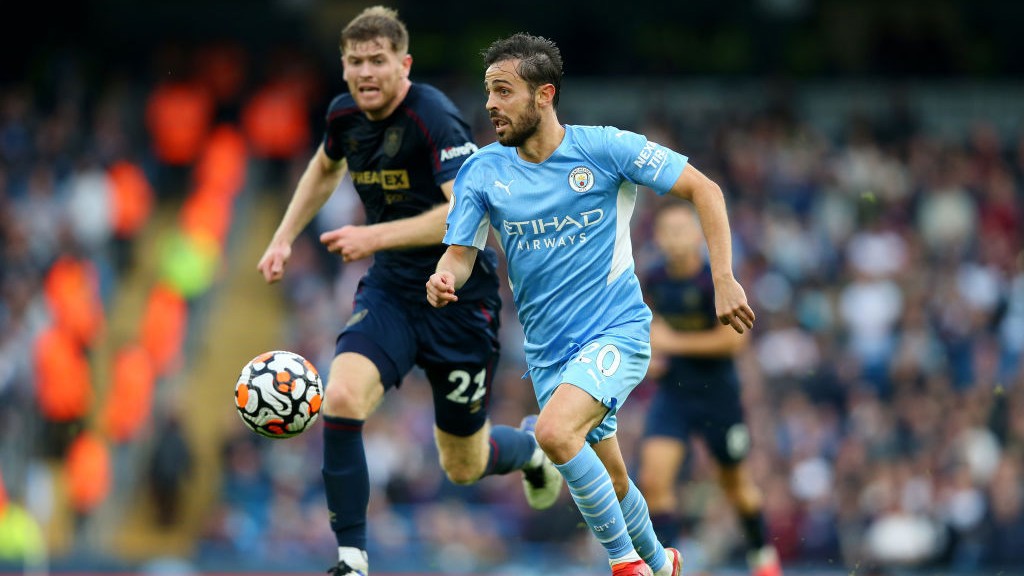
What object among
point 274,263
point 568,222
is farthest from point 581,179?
point 274,263


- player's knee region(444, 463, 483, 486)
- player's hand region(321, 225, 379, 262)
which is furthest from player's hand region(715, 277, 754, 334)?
player's knee region(444, 463, 483, 486)

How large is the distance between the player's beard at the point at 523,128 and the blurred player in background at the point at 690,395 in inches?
138

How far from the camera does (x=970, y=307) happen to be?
53.5ft

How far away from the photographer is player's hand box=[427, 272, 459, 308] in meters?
6.59

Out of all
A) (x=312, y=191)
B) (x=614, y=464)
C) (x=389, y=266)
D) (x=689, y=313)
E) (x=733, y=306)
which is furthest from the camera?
(x=689, y=313)

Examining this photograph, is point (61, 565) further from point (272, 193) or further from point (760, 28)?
point (760, 28)

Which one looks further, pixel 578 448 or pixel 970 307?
pixel 970 307

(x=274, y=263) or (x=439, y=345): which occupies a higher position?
(x=274, y=263)

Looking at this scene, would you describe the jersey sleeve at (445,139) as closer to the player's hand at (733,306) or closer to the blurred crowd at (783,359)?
the player's hand at (733,306)

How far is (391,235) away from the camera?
24.4 feet

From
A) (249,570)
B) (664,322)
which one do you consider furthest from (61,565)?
(664,322)

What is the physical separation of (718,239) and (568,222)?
27.8 inches

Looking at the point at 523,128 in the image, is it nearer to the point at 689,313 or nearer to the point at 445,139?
the point at 445,139

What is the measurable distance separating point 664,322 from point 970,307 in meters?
6.89
